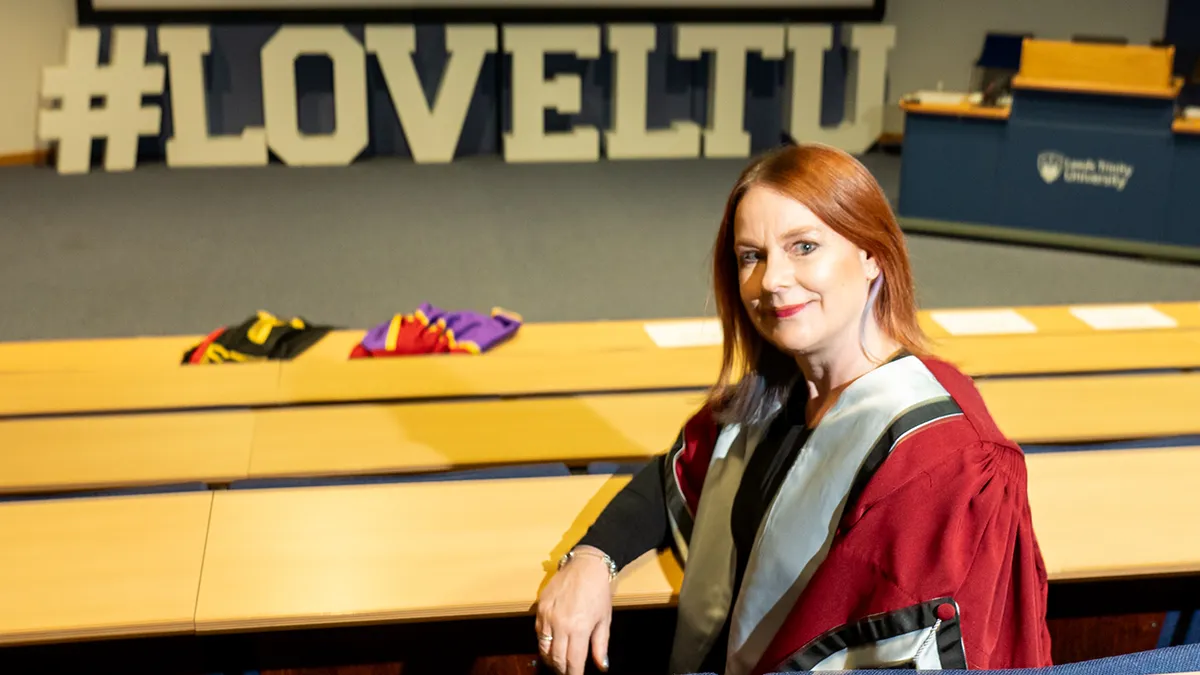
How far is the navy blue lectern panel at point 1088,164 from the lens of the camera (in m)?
5.79

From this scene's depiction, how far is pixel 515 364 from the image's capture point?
2.99 meters

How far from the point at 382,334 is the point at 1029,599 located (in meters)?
2.10

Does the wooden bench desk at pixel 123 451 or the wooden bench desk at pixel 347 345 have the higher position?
the wooden bench desk at pixel 123 451

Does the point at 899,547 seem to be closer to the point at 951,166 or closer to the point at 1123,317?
the point at 1123,317

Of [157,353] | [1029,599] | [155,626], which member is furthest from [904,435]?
[157,353]

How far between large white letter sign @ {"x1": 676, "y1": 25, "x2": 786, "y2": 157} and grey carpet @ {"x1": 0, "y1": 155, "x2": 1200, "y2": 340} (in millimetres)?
668

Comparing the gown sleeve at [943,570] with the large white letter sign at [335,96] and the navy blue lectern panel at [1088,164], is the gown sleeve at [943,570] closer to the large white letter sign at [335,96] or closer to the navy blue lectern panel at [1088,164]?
the navy blue lectern panel at [1088,164]

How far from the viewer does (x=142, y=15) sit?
7.86 meters

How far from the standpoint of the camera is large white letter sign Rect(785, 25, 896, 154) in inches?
332

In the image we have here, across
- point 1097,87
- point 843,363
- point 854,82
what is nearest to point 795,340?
point 843,363

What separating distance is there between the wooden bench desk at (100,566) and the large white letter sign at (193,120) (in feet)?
20.5

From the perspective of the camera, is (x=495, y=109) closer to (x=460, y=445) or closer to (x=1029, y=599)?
(x=460, y=445)

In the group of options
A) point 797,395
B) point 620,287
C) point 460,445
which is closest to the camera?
point 797,395

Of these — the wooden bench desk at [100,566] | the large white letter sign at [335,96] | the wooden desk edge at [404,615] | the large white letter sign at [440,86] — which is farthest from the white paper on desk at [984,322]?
the large white letter sign at [335,96]
